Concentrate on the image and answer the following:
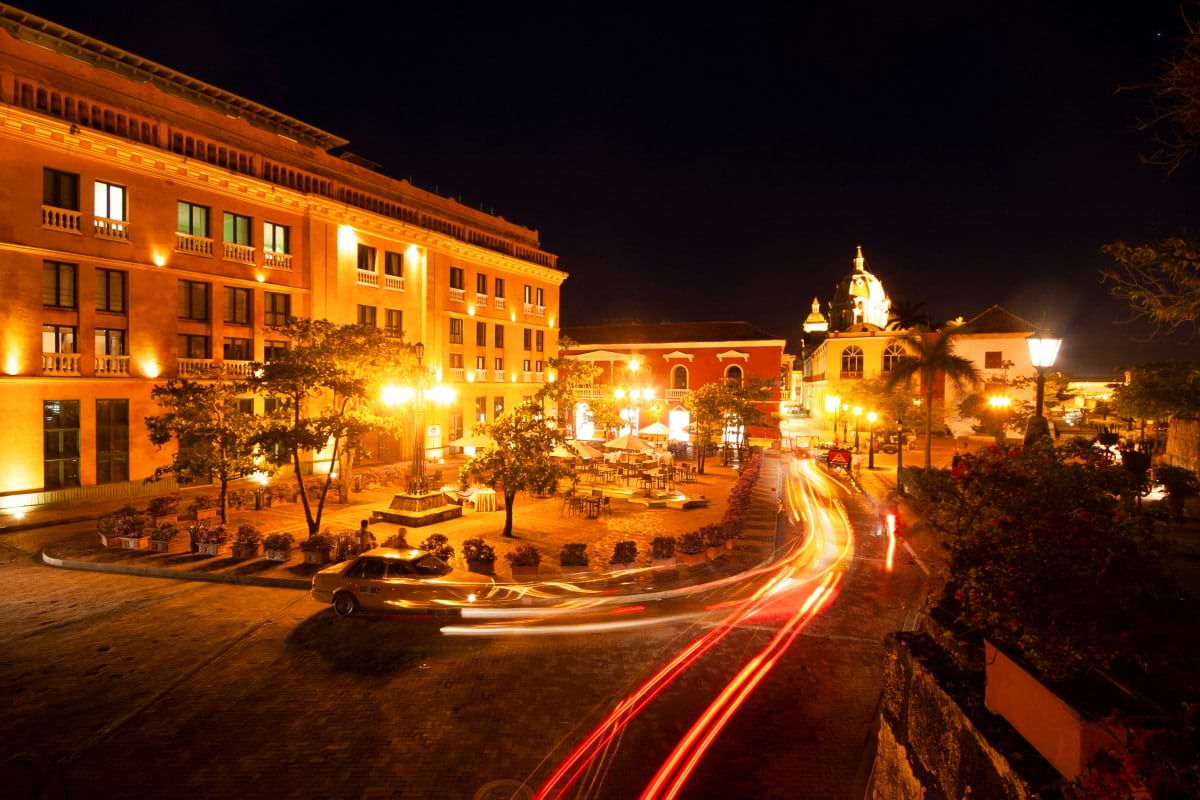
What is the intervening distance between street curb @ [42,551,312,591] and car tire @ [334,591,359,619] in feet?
6.81

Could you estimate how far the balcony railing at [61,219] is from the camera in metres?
20.2

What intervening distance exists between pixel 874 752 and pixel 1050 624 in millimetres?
3730

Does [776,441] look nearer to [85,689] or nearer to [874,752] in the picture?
[874,752]

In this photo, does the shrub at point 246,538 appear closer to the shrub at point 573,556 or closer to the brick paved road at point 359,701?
the brick paved road at point 359,701

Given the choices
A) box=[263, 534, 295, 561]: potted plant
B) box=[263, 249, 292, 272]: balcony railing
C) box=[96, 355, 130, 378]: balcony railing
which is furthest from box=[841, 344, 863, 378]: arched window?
box=[96, 355, 130, 378]: balcony railing

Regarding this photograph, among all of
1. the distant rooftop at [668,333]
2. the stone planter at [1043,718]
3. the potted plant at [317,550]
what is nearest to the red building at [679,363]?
the distant rooftop at [668,333]

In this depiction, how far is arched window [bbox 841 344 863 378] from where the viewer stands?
59.1 m

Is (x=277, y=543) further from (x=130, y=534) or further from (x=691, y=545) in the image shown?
(x=691, y=545)

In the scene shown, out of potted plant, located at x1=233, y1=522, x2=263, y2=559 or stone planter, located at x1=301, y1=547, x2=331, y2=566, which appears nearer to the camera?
stone planter, located at x1=301, y1=547, x2=331, y2=566

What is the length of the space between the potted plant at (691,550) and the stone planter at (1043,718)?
10.2 metres

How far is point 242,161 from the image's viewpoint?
26.0 meters

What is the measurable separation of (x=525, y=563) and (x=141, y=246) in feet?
65.4

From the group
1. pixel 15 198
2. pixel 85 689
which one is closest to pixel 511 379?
pixel 15 198

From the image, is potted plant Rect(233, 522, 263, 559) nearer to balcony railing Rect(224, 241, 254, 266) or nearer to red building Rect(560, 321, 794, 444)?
balcony railing Rect(224, 241, 254, 266)
